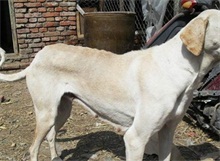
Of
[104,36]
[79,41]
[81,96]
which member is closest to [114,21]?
[104,36]

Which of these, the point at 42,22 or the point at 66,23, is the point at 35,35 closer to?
the point at 42,22

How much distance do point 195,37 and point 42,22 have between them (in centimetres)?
558

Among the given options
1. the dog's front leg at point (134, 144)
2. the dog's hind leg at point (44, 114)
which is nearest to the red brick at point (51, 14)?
the dog's hind leg at point (44, 114)

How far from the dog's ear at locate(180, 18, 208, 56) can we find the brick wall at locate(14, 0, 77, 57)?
17.9ft

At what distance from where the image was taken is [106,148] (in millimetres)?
4055

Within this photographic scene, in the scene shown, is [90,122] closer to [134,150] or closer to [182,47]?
[134,150]

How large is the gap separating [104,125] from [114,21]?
214 centimetres

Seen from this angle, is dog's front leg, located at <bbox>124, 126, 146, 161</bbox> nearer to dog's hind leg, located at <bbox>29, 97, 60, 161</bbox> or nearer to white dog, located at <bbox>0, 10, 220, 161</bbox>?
white dog, located at <bbox>0, 10, 220, 161</bbox>

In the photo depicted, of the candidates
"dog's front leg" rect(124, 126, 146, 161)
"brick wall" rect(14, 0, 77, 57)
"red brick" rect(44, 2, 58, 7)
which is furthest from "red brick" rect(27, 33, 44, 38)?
"dog's front leg" rect(124, 126, 146, 161)

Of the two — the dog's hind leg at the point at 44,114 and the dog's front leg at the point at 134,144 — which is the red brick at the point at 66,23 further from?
the dog's front leg at the point at 134,144

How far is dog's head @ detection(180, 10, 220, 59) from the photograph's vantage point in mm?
2322

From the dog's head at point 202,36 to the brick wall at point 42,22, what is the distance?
5.44 metres

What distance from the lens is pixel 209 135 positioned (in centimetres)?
421

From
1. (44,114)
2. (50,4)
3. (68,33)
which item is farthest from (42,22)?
(44,114)
